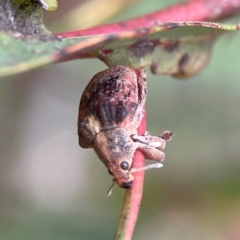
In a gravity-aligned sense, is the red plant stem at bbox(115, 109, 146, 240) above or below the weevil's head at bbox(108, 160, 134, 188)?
below

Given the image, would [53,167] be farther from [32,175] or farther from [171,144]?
[171,144]

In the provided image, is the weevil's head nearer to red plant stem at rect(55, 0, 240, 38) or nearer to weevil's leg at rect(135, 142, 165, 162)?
weevil's leg at rect(135, 142, 165, 162)

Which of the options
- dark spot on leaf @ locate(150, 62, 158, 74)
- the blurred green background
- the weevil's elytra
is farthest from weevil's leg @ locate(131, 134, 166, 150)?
the blurred green background

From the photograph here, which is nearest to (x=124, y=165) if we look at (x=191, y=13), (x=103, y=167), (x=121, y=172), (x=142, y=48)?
(x=121, y=172)

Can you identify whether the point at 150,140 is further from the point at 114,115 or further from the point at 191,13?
the point at 191,13

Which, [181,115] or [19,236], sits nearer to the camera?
[19,236]

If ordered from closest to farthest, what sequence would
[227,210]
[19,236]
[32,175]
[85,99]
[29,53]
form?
1. [29,53]
2. [85,99]
3. [19,236]
4. [227,210]
5. [32,175]

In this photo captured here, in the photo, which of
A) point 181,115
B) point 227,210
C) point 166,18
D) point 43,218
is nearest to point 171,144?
point 181,115

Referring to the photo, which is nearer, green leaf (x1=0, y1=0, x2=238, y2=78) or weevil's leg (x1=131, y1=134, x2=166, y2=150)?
green leaf (x1=0, y1=0, x2=238, y2=78)
